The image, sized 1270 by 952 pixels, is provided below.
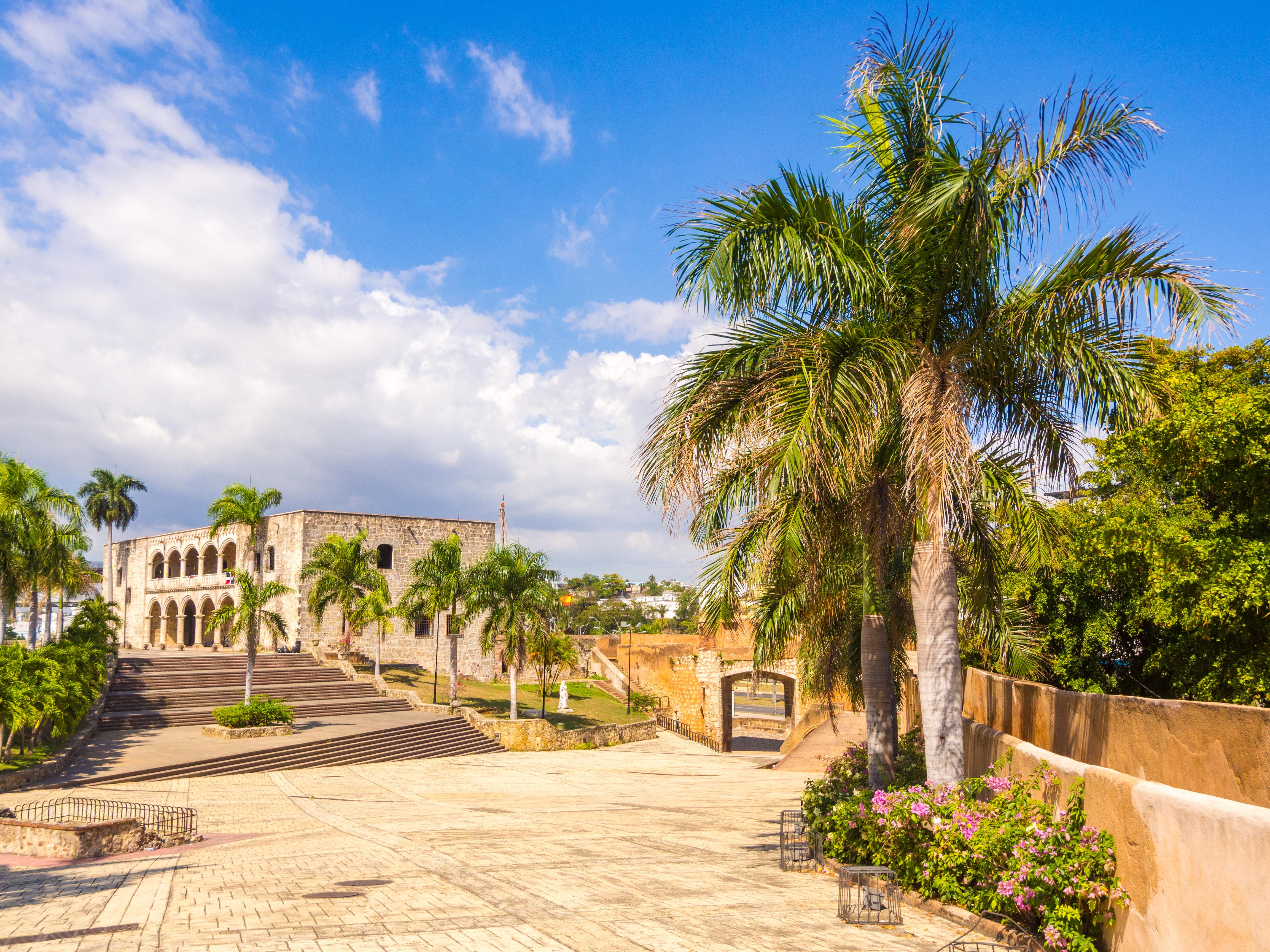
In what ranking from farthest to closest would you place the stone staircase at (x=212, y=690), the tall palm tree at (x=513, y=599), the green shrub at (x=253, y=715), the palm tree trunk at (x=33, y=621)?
the palm tree trunk at (x=33, y=621) → the tall palm tree at (x=513, y=599) → the stone staircase at (x=212, y=690) → the green shrub at (x=253, y=715)

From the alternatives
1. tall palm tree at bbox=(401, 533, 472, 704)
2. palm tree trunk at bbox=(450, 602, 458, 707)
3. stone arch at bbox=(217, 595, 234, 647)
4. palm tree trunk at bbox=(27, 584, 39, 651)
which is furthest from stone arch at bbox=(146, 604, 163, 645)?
palm tree trunk at bbox=(450, 602, 458, 707)

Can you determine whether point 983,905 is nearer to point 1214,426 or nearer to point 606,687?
point 1214,426

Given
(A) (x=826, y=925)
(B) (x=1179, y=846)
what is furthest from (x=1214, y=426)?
(A) (x=826, y=925)

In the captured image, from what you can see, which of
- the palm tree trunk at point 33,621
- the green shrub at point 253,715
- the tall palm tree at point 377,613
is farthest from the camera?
the palm tree trunk at point 33,621

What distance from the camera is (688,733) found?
129 feet

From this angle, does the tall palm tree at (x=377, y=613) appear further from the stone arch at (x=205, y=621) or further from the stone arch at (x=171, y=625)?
the stone arch at (x=171, y=625)

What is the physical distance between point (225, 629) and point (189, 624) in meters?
5.90

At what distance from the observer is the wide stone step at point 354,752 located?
20.1 meters

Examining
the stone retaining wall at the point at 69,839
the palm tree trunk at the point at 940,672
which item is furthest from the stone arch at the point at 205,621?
the palm tree trunk at the point at 940,672

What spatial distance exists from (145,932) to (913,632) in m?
11.2

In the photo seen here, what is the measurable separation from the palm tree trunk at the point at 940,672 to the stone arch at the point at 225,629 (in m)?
45.6

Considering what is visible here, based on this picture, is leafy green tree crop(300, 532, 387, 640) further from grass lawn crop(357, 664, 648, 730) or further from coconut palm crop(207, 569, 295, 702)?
coconut palm crop(207, 569, 295, 702)

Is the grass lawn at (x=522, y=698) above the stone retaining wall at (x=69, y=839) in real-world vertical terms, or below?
below

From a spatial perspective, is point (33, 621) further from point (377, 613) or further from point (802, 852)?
point (802, 852)
